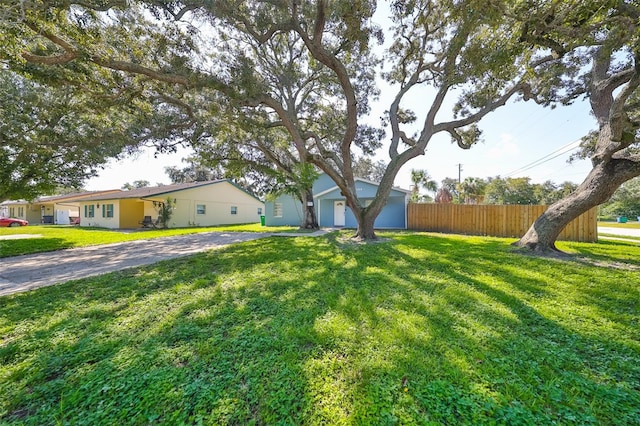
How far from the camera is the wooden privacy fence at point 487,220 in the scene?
9.70m

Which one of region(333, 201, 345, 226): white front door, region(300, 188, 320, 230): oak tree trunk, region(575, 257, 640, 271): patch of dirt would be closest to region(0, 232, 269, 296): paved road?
region(300, 188, 320, 230): oak tree trunk

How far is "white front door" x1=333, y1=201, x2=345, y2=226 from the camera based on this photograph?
1730cm

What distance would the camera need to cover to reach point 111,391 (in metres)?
1.91

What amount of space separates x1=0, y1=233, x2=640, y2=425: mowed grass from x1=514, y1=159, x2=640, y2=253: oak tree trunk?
230cm

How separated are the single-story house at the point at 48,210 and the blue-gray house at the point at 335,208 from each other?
773 inches

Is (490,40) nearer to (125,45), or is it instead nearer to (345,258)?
(345,258)

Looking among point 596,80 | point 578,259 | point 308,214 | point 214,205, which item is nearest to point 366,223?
point 578,259

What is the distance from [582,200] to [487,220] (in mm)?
5688

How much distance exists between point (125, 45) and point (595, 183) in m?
13.1

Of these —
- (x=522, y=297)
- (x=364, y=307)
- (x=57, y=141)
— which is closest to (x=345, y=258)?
(x=364, y=307)

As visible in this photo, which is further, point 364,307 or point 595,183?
point 595,183

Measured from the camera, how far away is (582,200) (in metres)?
6.37

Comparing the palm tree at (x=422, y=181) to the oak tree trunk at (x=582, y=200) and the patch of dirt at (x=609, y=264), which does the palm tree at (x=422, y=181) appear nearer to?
the oak tree trunk at (x=582, y=200)

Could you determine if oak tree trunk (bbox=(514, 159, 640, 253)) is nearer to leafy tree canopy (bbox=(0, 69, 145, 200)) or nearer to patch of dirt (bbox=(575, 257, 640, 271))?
patch of dirt (bbox=(575, 257, 640, 271))
